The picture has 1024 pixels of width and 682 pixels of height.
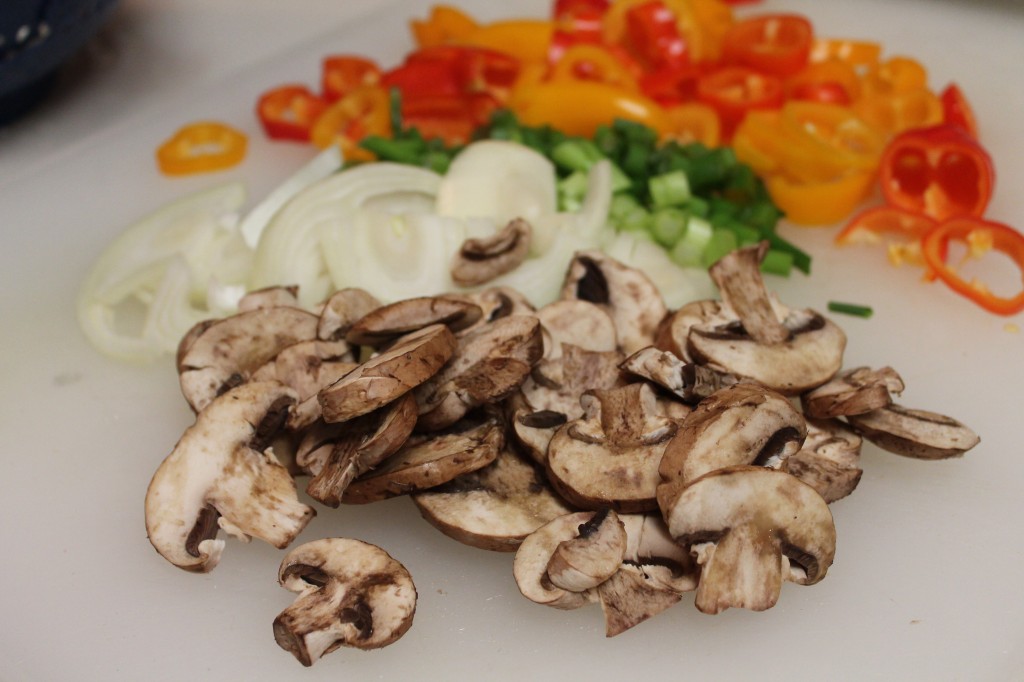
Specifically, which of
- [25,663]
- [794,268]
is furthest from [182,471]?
[794,268]

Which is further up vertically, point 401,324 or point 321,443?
point 401,324

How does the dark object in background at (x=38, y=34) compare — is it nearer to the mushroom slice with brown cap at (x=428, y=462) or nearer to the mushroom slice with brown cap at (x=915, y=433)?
the mushroom slice with brown cap at (x=428, y=462)

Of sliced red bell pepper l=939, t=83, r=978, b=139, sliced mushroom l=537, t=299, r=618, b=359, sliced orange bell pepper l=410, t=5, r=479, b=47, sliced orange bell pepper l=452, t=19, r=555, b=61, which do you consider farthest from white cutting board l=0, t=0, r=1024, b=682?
sliced orange bell pepper l=410, t=5, r=479, b=47

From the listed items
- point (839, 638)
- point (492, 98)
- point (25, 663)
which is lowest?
point (25, 663)

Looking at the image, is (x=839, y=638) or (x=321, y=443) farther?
(x=321, y=443)

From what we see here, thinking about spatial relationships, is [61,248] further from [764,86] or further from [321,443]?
[764,86]

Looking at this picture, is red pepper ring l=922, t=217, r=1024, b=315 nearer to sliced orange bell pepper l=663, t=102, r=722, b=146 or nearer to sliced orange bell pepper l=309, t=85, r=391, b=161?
sliced orange bell pepper l=663, t=102, r=722, b=146

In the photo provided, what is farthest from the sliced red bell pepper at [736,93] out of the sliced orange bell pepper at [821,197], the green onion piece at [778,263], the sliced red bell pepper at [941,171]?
the green onion piece at [778,263]

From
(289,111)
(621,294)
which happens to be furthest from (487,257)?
(289,111)
